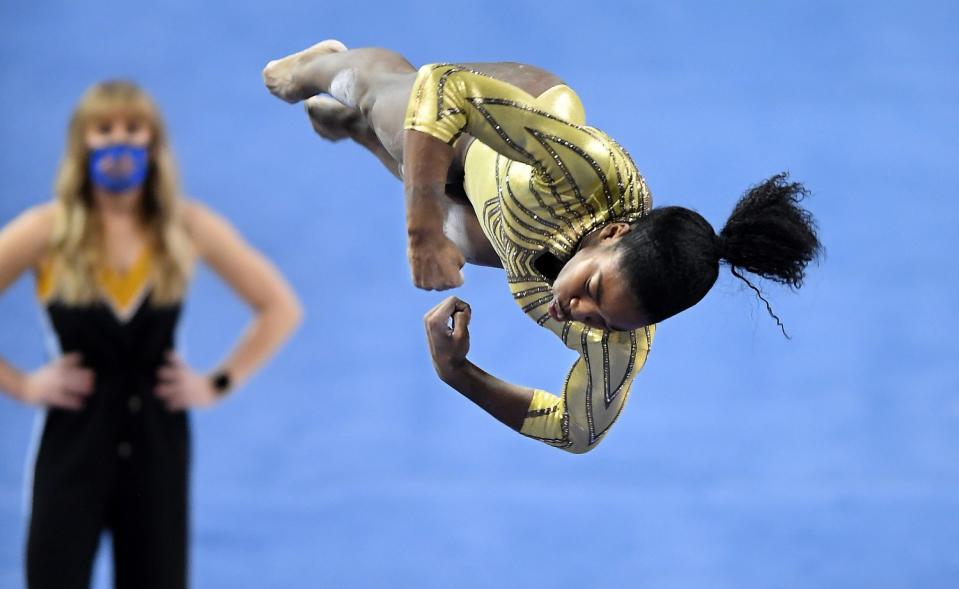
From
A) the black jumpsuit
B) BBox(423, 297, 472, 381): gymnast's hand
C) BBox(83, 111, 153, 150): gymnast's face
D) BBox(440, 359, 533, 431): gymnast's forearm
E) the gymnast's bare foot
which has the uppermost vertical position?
the gymnast's bare foot

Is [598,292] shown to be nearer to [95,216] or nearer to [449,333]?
[449,333]

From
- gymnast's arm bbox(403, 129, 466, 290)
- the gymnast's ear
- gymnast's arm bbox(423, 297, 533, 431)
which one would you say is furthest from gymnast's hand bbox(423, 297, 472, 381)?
the gymnast's ear

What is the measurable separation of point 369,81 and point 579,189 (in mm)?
653

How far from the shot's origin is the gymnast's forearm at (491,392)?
7.69 feet

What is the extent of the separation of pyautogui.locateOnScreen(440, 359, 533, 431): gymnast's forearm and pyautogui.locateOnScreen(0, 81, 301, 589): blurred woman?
1.05 metres

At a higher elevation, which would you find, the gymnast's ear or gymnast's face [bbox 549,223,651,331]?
the gymnast's ear

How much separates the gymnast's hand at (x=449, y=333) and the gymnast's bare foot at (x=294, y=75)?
31.0 inches

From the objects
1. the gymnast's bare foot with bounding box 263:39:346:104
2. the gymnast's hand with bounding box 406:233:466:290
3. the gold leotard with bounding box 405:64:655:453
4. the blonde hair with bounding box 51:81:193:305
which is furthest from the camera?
the gymnast's bare foot with bounding box 263:39:346:104

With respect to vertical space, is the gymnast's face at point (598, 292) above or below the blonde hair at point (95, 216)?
above

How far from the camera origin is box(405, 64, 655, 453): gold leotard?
2.19 meters

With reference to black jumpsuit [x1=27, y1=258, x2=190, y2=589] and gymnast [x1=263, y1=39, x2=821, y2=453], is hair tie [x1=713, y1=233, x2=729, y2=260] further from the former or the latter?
black jumpsuit [x1=27, y1=258, x2=190, y2=589]

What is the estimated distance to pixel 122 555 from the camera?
51.1 inches

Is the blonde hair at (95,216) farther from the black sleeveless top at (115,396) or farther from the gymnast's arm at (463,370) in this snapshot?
the gymnast's arm at (463,370)

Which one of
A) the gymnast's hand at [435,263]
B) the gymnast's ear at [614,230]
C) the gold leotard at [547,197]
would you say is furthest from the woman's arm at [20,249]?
the gymnast's ear at [614,230]
